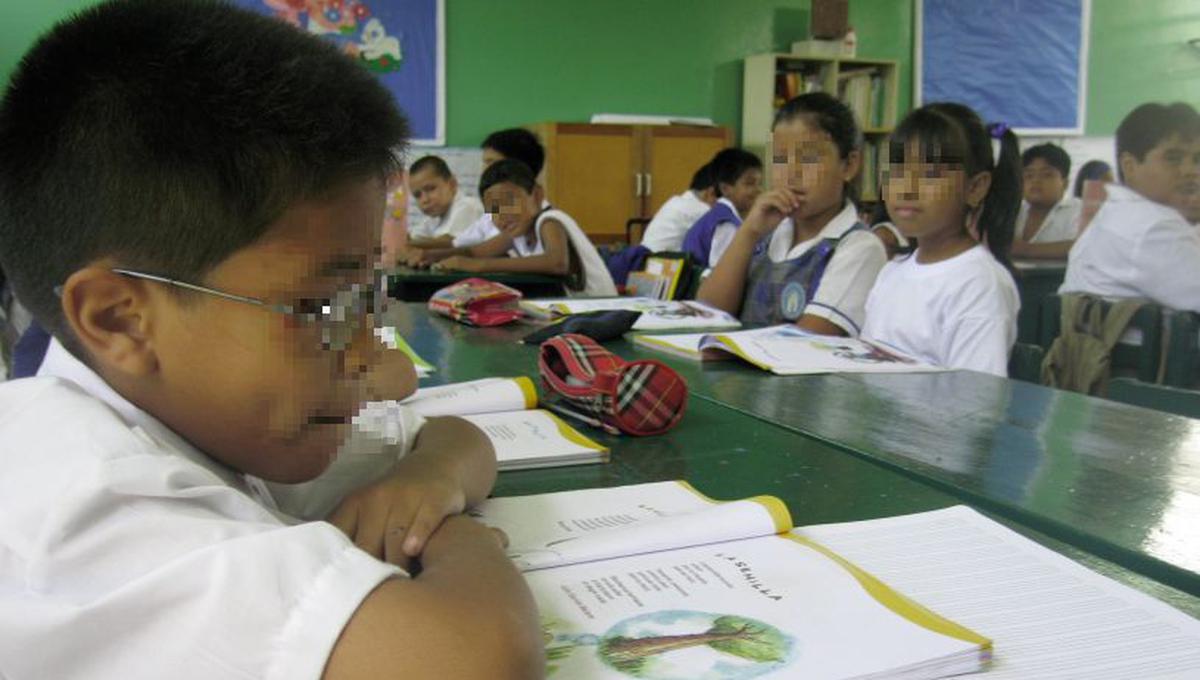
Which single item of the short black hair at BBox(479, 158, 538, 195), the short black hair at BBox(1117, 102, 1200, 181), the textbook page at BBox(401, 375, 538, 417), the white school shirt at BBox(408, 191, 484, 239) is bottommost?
the textbook page at BBox(401, 375, 538, 417)

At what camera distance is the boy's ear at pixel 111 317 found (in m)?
0.50

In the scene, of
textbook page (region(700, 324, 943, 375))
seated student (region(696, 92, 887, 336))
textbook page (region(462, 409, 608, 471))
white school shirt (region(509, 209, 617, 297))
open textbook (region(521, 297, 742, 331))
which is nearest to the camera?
textbook page (region(462, 409, 608, 471))

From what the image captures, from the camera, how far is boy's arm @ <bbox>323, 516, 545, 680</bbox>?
0.42 meters

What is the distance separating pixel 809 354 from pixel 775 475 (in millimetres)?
652

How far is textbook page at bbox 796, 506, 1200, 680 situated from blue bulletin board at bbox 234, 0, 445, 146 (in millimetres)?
4708

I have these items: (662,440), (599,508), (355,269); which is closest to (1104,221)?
(662,440)

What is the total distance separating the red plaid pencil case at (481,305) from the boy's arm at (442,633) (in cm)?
147

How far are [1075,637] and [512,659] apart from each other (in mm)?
337

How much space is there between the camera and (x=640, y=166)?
563 cm

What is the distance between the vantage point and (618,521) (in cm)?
76

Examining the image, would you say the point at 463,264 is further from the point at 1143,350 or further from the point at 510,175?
the point at 1143,350

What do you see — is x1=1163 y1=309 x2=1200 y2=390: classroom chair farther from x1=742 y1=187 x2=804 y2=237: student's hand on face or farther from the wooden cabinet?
the wooden cabinet

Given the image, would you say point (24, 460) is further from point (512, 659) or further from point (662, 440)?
point (662, 440)

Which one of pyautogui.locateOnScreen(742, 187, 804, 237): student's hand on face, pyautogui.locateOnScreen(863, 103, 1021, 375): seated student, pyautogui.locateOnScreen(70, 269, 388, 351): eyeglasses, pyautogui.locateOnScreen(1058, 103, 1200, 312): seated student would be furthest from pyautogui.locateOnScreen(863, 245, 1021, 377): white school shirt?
pyautogui.locateOnScreen(70, 269, 388, 351): eyeglasses
